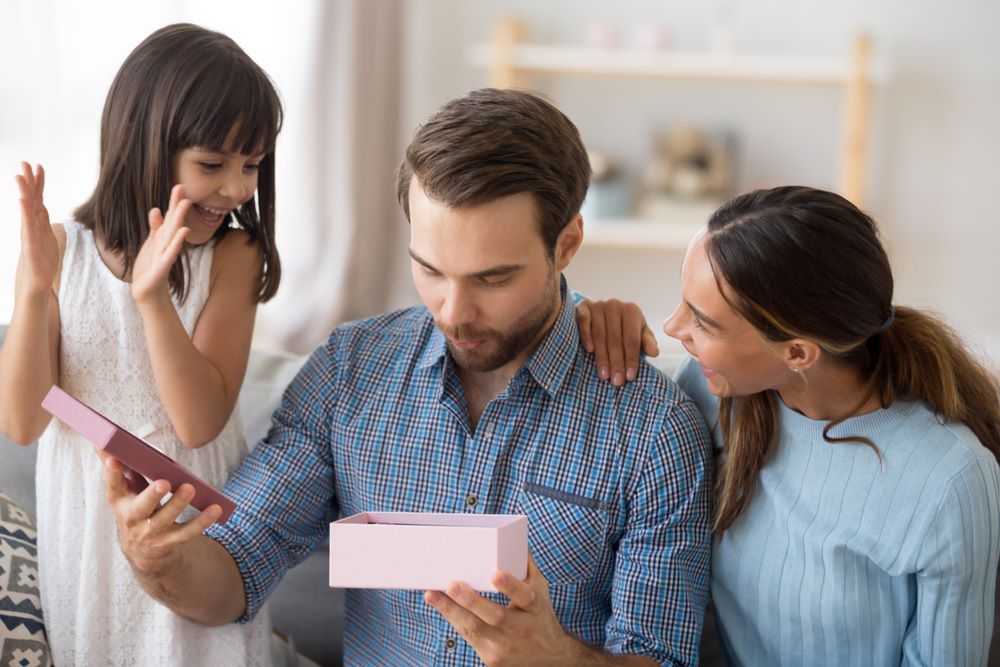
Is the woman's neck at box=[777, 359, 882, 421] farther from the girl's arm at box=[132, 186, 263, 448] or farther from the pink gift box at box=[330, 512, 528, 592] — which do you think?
the girl's arm at box=[132, 186, 263, 448]

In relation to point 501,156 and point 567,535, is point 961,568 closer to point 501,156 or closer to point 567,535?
point 567,535

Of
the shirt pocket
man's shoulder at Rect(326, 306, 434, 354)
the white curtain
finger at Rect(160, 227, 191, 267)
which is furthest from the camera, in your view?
the white curtain

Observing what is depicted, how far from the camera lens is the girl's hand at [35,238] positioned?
1.33m

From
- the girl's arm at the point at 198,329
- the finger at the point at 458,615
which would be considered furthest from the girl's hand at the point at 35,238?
the finger at the point at 458,615

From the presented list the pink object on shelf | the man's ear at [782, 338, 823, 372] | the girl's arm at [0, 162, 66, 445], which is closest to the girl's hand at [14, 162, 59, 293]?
the girl's arm at [0, 162, 66, 445]

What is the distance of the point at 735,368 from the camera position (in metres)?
1.36

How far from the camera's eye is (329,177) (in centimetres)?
368

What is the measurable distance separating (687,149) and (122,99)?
2968 mm

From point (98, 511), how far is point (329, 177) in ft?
7.74

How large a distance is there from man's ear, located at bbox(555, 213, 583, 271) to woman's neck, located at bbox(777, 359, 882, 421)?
0.32 meters

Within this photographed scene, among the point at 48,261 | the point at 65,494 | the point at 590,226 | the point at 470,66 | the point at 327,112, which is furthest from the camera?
the point at 470,66

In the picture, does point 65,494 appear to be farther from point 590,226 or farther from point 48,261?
point 590,226

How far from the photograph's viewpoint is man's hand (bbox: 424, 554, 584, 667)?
1.12 metres

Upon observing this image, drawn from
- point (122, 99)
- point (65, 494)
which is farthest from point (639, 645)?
point (122, 99)
